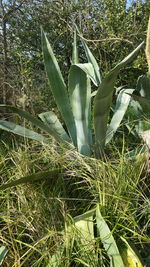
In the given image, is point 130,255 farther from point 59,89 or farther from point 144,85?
point 144,85

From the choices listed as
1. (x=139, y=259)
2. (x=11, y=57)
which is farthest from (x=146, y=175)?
(x=11, y=57)

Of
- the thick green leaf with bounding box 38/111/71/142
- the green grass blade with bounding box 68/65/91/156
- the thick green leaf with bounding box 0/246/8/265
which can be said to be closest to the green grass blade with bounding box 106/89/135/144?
the green grass blade with bounding box 68/65/91/156

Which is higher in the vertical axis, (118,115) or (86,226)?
(118,115)

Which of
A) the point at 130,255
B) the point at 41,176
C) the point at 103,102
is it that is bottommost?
the point at 130,255

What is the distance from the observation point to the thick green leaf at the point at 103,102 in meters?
1.44

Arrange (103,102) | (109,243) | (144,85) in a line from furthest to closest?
(144,85) → (103,102) → (109,243)

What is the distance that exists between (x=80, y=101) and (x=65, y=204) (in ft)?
2.27

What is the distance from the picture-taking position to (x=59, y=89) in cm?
191

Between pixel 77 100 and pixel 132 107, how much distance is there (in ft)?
1.46

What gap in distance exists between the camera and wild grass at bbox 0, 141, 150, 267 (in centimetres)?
124

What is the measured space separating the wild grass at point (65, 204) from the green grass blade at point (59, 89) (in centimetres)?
30

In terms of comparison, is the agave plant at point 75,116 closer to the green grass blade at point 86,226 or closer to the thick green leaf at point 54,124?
the thick green leaf at point 54,124

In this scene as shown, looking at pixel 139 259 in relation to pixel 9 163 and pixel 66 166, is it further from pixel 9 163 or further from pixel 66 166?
pixel 9 163

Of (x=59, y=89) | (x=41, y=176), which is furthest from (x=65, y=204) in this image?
(x=59, y=89)
